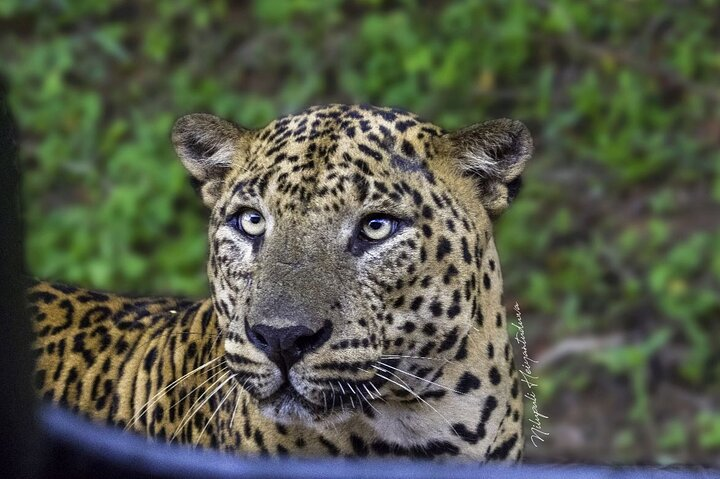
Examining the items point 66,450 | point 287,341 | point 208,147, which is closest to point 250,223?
point 208,147

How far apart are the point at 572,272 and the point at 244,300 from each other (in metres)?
5.68

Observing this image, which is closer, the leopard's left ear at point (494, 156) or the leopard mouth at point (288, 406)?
the leopard mouth at point (288, 406)

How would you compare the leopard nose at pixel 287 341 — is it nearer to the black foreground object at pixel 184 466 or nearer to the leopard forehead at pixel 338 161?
the leopard forehead at pixel 338 161

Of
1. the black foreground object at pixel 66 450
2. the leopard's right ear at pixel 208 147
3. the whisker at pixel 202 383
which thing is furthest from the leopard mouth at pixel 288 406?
the black foreground object at pixel 66 450

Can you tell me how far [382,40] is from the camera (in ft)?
32.1

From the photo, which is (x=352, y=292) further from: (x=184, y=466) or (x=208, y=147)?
(x=184, y=466)

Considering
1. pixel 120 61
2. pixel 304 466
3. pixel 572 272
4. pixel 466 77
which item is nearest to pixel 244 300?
pixel 304 466

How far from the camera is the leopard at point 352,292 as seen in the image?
11.5 ft

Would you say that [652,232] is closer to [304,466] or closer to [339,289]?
[339,289]

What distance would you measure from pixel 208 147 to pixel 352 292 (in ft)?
2.80

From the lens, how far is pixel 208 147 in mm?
4133

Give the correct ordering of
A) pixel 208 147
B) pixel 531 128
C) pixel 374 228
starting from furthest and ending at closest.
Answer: pixel 531 128 < pixel 208 147 < pixel 374 228

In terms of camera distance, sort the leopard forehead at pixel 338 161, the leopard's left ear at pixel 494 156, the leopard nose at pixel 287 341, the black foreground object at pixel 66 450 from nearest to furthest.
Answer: the black foreground object at pixel 66 450 → the leopard nose at pixel 287 341 → the leopard forehead at pixel 338 161 → the leopard's left ear at pixel 494 156

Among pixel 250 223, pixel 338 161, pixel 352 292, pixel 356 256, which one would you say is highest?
pixel 338 161
